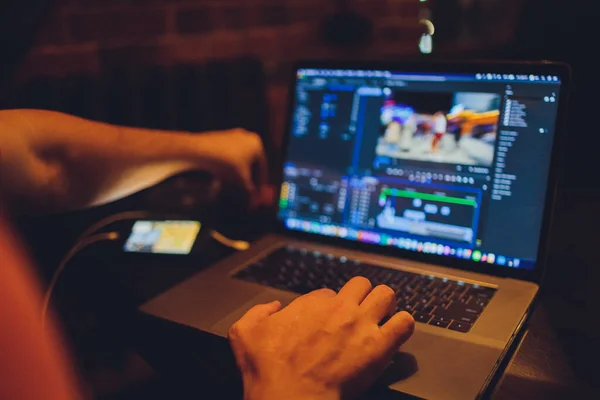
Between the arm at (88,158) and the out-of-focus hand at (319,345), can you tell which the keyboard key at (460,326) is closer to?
the out-of-focus hand at (319,345)

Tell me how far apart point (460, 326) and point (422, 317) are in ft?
0.16

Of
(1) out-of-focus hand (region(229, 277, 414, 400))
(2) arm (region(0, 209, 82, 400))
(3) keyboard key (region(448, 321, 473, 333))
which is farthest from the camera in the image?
(3) keyboard key (region(448, 321, 473, 333))

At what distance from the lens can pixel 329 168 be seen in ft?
3.38

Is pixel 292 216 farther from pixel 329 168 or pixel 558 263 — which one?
pixel 558 263

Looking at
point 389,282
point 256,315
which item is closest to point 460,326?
point 389,282

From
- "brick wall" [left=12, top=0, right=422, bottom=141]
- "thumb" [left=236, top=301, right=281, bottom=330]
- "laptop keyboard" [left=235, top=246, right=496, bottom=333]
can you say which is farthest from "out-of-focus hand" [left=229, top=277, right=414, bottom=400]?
"brick wall" [left=12, top=0, right=422, bottom=141]

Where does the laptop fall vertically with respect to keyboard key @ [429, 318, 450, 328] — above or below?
above

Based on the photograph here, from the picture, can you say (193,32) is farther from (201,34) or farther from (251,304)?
(251,304)

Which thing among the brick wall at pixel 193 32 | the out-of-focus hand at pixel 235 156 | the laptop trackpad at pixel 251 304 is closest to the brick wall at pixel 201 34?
the brick wall at pixel 193 32

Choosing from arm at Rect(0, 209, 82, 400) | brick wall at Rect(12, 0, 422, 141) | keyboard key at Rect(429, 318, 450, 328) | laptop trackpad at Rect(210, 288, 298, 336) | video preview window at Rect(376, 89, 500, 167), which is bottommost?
laptop trackpad at Rect(210, 288, 298, 336)

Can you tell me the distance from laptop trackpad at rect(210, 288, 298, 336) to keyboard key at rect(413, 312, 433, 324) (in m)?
0.18

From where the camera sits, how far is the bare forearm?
91 centimetres

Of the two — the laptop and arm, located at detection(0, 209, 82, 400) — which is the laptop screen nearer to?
the laptop

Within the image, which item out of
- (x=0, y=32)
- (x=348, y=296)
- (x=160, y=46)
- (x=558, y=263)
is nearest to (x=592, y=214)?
(x=558, y=263)
